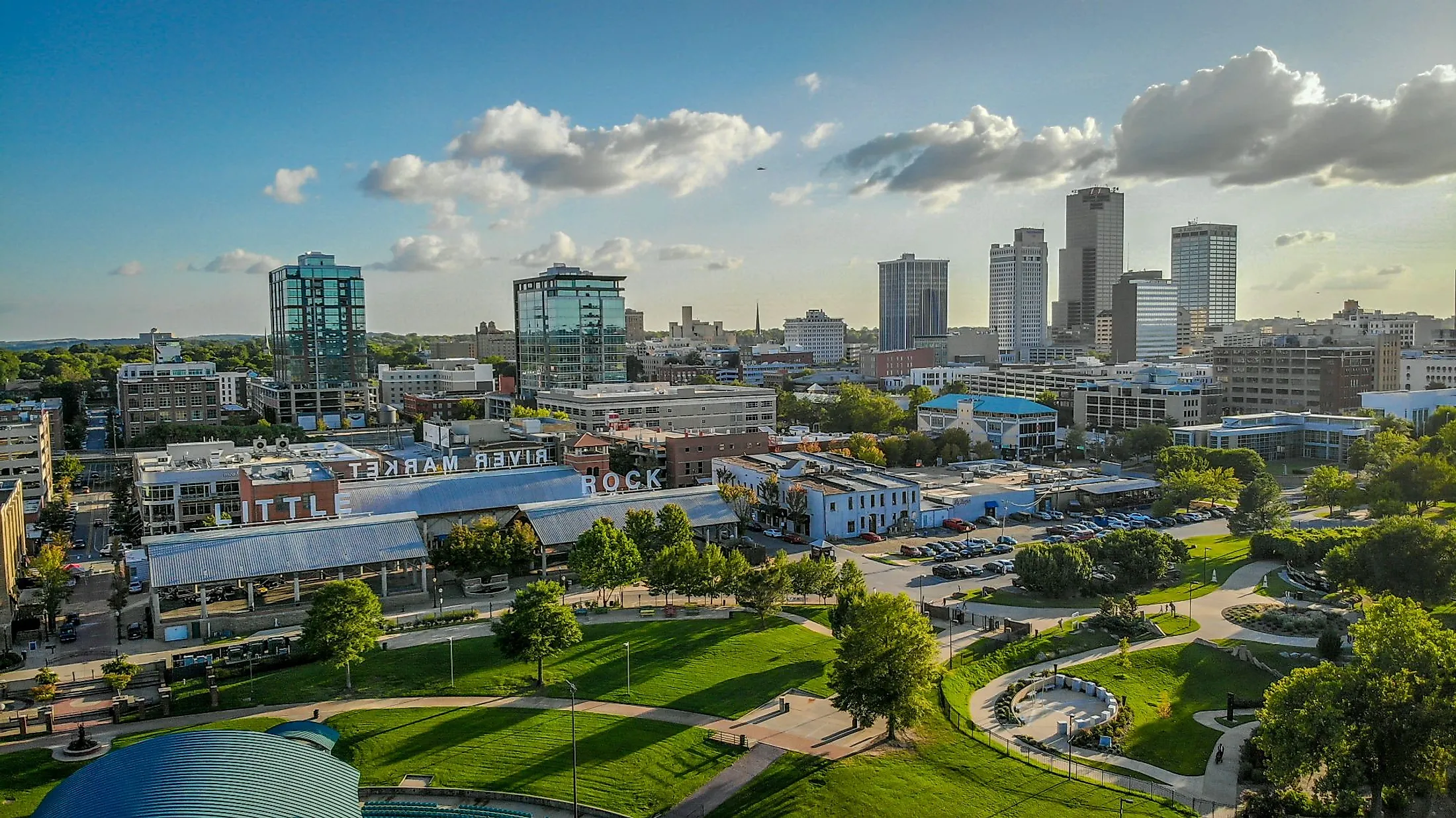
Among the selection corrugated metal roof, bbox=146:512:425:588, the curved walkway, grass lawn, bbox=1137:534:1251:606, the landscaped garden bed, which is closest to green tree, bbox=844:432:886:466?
grass lawn, bbox=1137:534:1251:606

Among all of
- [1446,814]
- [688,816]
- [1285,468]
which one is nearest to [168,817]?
[688,816]

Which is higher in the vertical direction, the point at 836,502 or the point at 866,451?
the point at 866,451

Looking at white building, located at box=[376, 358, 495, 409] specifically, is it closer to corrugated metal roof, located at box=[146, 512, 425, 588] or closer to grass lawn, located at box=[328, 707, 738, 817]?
corrugated metal roof, located at box=[146, 512, 425, 588]

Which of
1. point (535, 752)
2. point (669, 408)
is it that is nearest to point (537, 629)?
point (535, 752)

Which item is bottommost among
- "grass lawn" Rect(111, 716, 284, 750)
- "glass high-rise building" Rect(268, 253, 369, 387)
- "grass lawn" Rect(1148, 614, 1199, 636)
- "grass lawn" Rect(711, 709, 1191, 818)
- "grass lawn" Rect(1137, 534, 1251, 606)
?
"grass lawn" Rect(711, 709, 1191, 818)

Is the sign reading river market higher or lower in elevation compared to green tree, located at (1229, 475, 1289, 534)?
higher

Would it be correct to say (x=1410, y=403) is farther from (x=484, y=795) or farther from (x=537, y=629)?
(x=484, y=795)
